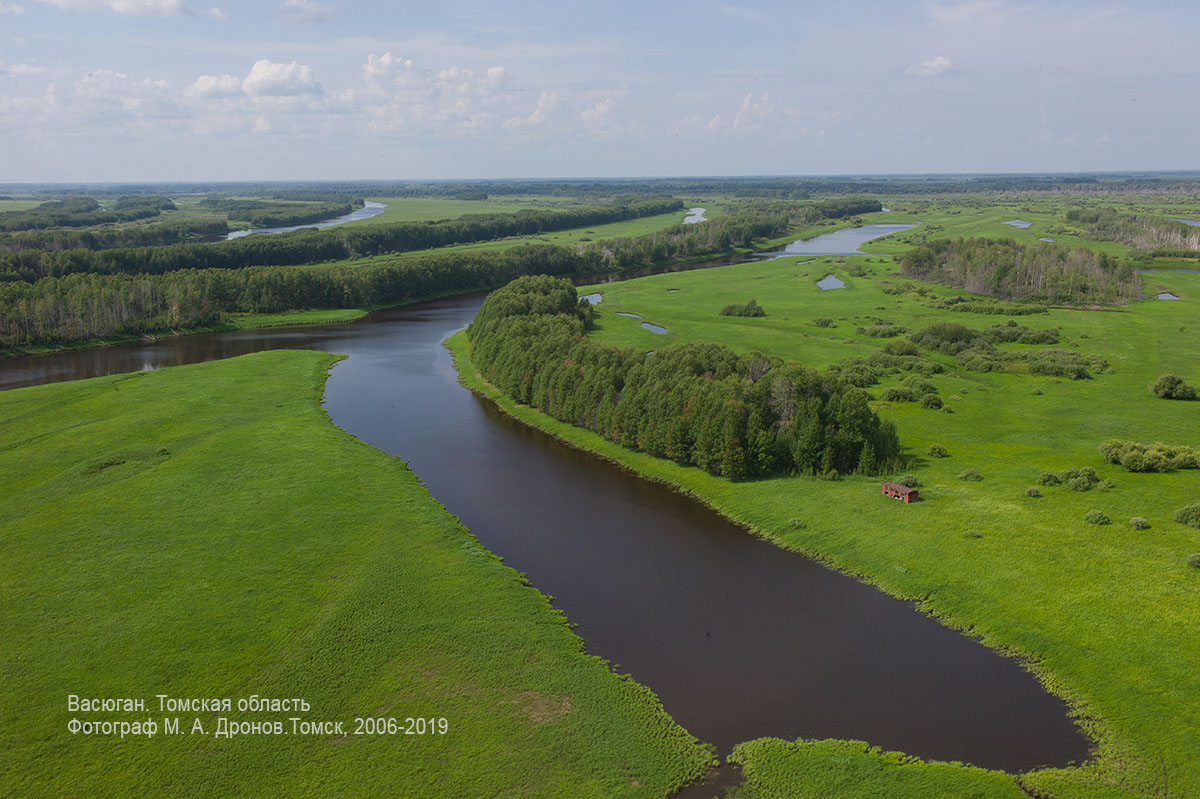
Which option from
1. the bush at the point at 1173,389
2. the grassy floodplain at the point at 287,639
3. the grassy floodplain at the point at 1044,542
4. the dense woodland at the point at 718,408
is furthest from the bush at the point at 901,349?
the grassy floodplain at the point at 287,639

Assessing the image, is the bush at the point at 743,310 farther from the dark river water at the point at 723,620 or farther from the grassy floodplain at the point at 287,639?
the grassy floodplain at the point at 287,639

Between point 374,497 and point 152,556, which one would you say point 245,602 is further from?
point 374,497

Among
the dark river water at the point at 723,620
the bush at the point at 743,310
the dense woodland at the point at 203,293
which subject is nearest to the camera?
the dark river water at the point at 723,620

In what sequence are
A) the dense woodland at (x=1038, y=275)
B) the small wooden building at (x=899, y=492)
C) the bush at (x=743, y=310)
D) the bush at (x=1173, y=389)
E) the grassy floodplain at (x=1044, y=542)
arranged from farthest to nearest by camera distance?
the dense woodland at (x=1038, y=275), the bush at (x=743, y=310), the bush at (x=1173, y=389), the small wooden building at (x=899, y=492), the grassy floodplain at (x=1044, y=542)

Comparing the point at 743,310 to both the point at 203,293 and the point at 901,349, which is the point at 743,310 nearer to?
the point at 901,349

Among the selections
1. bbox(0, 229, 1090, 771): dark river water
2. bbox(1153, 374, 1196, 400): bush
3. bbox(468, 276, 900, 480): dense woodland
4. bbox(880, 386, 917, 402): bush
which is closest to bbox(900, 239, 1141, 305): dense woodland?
bbox(1153, 374, 1196, 400): bush

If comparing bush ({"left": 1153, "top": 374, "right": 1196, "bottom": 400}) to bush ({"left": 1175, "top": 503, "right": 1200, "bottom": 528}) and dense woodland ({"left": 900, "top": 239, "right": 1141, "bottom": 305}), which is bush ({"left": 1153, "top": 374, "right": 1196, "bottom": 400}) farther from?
dense woodland ({"left": 900, "top": 239, "right": 1141, "bottom": 305})

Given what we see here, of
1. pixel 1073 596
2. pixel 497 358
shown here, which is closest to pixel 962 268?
pixel 497 358
